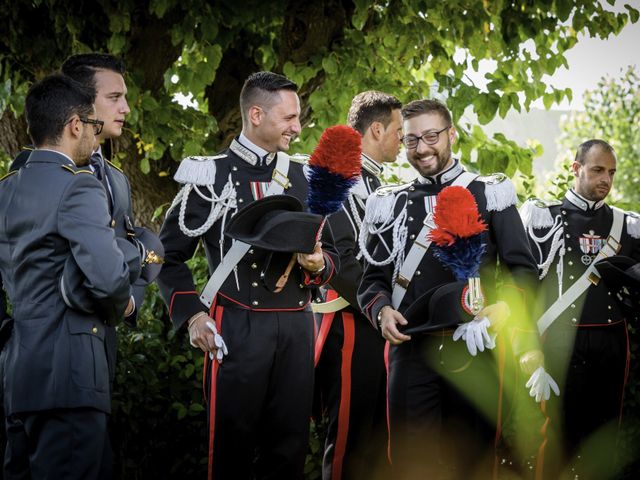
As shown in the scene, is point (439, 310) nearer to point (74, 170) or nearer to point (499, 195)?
point (499, 195)

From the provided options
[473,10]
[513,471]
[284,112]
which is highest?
[473,10]

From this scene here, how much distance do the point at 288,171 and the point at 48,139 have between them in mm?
1363

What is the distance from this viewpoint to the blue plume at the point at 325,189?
4543mm

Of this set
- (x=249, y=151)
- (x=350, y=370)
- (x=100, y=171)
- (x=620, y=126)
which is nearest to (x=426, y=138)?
(x=249, y=151)

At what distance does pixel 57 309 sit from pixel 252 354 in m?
1.05

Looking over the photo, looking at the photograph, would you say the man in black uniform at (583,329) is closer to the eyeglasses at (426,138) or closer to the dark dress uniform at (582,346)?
the dark dress uniform at (582,346)

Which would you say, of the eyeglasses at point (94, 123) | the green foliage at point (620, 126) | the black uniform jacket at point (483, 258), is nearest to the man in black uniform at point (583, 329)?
the black uniform jacket at point (483, 258)

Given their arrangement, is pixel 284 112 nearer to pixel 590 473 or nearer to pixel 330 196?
pixel 330 196

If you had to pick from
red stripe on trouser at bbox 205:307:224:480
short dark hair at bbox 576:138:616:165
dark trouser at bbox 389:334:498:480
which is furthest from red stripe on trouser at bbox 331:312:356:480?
short dark hair at bbox 576:138:616:165

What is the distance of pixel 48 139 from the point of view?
414 centimetres

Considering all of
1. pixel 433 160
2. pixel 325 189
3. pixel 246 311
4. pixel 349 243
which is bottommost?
pixel 246 311

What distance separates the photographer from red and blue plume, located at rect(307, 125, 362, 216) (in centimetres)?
451

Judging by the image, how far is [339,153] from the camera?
451 centimetres

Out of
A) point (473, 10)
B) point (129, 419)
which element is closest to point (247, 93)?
point (129, 419)
